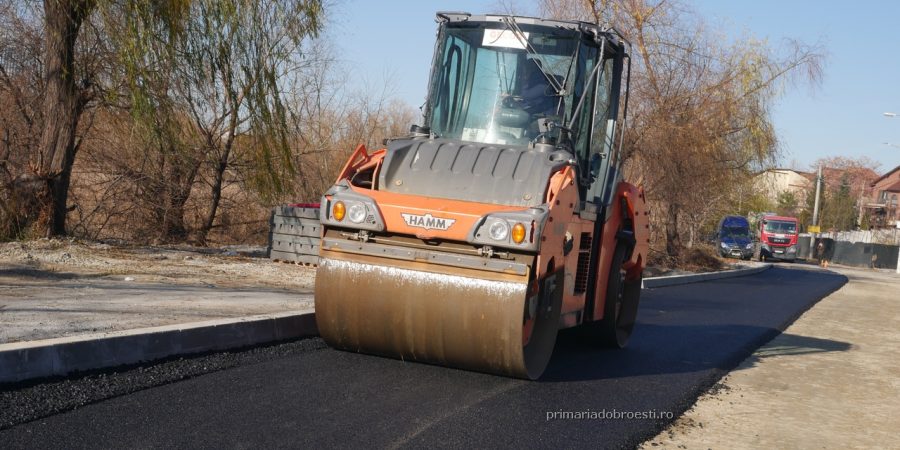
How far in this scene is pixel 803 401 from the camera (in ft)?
23.6

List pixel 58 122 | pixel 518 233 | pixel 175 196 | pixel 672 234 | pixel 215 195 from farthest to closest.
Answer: pixel 672 234
pixel 215 195
pixel 175 196
pixel 58 122
pixel 518 233

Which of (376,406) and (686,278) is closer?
(376,406)

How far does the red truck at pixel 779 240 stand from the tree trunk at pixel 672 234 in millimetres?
23944

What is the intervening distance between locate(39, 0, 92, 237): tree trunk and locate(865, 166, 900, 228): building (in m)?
95.5

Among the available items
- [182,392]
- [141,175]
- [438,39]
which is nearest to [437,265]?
[182,392]

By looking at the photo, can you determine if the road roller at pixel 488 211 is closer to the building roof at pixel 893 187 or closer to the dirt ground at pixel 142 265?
the dirt ground at pixel 142 265

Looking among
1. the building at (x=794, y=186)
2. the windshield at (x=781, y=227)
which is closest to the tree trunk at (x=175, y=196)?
the building at (x=794, y=186)

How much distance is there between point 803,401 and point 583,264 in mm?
2009

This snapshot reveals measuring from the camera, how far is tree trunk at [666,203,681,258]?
26756 mm

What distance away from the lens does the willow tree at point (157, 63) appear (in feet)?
41.2

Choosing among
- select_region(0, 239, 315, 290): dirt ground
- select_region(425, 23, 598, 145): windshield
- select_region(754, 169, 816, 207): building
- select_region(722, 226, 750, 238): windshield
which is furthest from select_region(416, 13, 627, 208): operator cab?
select_region(722, 226, 750, 238): windshield

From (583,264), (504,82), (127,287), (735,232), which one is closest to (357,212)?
(504,82)

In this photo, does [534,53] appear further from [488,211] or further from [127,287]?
[127,287]

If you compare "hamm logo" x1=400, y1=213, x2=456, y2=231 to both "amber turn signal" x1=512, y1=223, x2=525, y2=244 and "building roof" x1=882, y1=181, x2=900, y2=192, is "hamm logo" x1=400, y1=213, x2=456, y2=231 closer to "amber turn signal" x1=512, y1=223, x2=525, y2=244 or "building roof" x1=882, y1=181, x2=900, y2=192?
"amber turn signal" x1=512, y1=223, x2=525, y2=244
